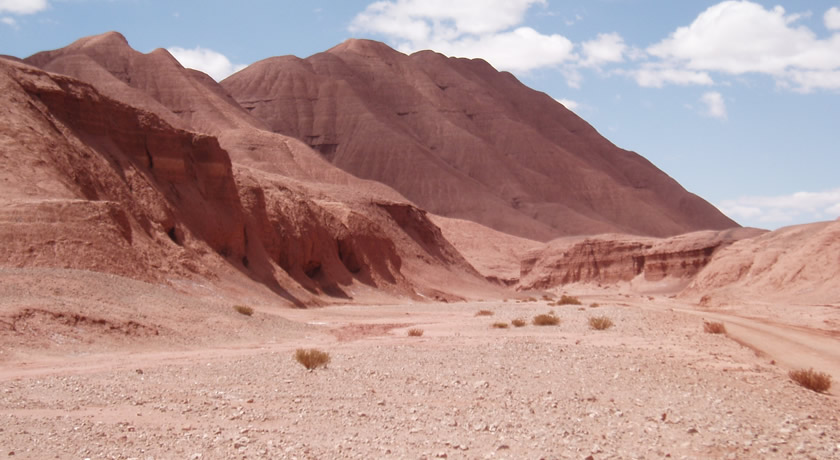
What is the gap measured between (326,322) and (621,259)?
54.3 meters

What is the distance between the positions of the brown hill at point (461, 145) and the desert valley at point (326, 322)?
85.5 feet

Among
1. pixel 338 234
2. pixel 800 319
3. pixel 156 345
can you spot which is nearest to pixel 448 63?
pixel 338 234

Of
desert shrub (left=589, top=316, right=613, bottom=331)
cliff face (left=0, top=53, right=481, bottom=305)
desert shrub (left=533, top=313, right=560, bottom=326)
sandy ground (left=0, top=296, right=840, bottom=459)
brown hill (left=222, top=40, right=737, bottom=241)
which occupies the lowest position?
sandy ground (left=0, top=296, right=840, bottom=459)

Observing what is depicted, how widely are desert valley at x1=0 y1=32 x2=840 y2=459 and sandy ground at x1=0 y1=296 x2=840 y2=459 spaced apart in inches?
2.1

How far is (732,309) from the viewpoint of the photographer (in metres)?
35.1

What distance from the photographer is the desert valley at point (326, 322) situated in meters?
9.68

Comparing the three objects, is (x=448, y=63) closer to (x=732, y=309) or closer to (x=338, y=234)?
(x=338, y=234)

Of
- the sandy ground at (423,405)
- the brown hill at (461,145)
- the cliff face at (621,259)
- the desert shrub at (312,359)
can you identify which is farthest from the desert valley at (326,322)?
the brown hill at (461,145)

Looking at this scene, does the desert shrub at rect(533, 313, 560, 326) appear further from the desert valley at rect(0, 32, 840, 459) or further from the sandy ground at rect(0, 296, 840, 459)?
the sandy ground at rect(0, 296, 840, 459)

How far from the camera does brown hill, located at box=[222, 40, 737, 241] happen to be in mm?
115250

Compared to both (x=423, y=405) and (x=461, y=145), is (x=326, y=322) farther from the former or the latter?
(x=461, y=145)

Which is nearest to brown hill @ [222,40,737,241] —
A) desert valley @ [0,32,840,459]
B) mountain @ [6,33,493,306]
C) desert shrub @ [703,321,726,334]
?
desert valley @ [0,32,840,459]

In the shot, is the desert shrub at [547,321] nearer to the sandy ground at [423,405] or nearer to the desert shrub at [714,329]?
the desert shrub at [714,329]

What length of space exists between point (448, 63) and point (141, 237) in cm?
12620
